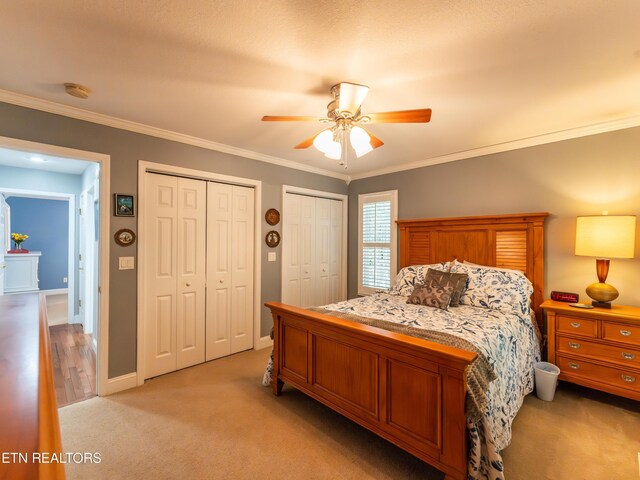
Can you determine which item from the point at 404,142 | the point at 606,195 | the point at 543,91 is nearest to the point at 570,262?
the point at 606,195

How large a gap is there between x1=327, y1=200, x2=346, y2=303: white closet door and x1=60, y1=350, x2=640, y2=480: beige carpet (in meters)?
2.13

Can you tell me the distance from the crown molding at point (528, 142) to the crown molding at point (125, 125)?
5.18ft

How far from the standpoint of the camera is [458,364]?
4.94ft

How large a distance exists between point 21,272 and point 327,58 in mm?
8158

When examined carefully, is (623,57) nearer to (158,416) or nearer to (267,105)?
(267,105)

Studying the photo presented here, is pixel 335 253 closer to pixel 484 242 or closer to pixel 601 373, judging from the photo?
pixel 484 242

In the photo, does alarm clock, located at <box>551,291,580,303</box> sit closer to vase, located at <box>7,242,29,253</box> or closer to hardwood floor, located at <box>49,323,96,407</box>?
hardwood floor, located at <box>49,323,96,407</box>

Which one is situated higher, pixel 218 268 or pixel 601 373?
pixel 218 268

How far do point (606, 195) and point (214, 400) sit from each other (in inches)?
154

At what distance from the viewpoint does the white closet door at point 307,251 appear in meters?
4.25

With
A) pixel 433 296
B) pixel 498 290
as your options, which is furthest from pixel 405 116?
pixel 498 290

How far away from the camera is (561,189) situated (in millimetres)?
2969

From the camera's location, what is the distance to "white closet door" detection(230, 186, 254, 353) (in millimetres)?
3553

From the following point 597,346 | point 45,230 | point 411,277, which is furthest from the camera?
point 45,230
